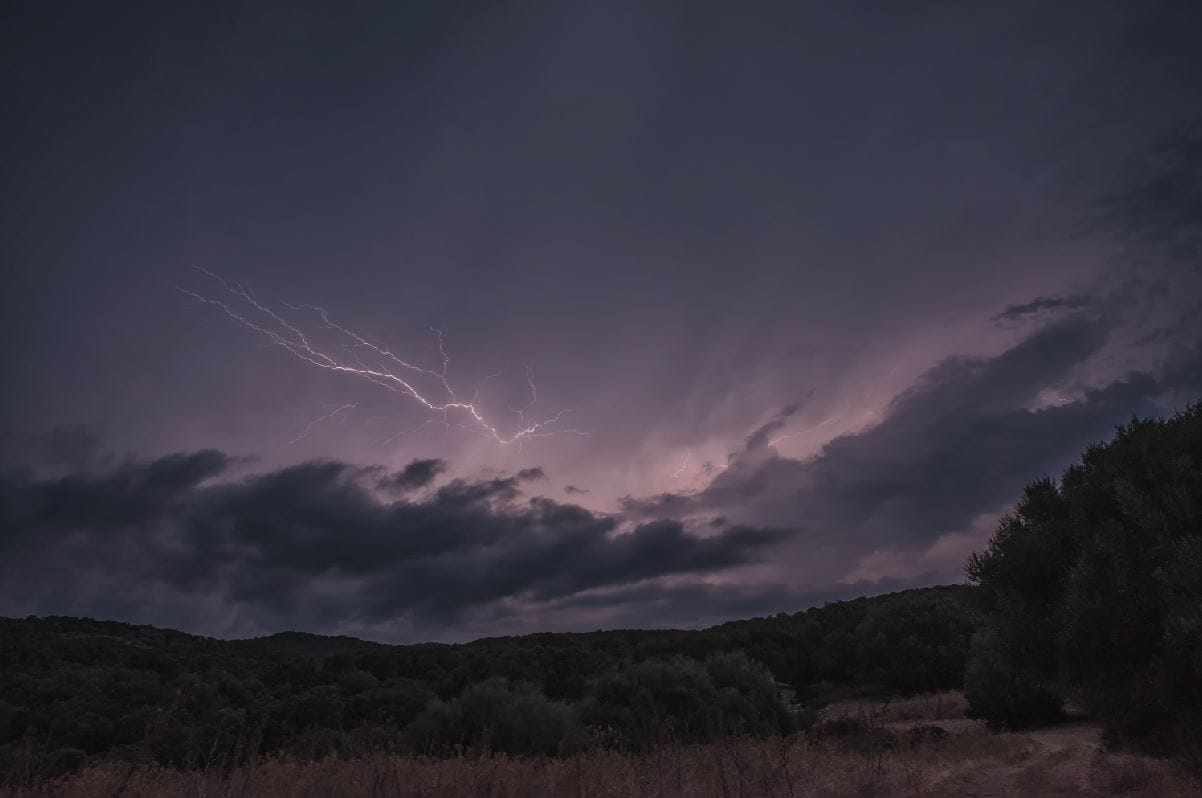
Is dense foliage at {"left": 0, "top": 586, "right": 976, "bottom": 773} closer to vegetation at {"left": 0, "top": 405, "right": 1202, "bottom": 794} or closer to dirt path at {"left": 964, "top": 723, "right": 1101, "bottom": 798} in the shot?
vegetation at {"left": 0, "top": 405, "right": 1202, "bottom": 794}

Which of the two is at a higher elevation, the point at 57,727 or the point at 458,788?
the point at 57,727

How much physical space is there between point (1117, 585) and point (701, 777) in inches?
312

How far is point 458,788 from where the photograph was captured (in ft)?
30.8

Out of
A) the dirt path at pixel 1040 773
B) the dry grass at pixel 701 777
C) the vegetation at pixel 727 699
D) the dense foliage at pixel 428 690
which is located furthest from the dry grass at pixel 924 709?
the dry grass at pixel 701 777

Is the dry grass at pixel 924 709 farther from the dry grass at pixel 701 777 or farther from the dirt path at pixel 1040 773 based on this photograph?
the dry grass at pixel 701 777

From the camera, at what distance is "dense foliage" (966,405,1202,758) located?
11586mm

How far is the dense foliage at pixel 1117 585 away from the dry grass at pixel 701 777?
1.17 metres

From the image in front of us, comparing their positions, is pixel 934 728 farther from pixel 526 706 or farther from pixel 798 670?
pixel 798 670

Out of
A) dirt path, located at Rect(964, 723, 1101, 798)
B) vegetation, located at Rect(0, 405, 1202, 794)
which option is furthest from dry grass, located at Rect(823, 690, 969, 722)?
dirt path, located at Rect(964, 723, 1101, 798)

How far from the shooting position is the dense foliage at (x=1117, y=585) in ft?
38.0

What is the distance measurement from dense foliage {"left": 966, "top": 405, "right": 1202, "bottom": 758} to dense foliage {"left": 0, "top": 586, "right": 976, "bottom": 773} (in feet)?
5.29

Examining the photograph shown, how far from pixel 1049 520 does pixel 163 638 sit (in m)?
58.3

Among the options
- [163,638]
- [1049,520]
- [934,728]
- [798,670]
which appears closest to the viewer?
[1049,520]

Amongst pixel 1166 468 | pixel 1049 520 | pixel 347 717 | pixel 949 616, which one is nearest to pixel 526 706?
pixel 347 717
